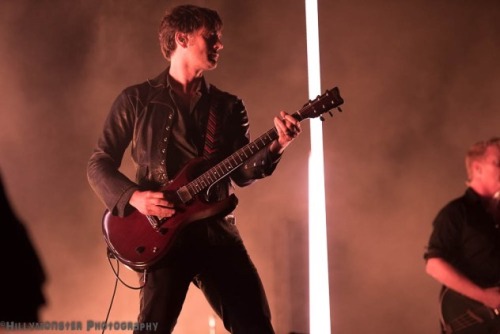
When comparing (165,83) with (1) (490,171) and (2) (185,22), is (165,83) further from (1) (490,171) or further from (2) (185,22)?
(1) (490,171)

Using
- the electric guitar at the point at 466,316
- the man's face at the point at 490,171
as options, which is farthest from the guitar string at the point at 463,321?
the man's face at the point at 490,171

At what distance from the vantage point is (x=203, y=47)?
3.04 m

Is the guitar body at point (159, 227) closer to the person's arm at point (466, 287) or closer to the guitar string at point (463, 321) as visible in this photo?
the person's arm at point (466, 287)

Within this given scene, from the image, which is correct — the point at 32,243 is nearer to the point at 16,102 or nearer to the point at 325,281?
the point at 16,102

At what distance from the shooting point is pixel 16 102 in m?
3.60

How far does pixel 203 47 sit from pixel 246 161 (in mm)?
676

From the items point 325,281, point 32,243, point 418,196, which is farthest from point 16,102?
point 418,196

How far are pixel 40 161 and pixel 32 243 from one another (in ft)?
1.63

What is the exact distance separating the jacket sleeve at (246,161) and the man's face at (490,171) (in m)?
0.96

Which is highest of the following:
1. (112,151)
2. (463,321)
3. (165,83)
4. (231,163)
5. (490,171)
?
(165,83)

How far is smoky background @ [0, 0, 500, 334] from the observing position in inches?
131

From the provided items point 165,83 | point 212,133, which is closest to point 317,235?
point 212,133

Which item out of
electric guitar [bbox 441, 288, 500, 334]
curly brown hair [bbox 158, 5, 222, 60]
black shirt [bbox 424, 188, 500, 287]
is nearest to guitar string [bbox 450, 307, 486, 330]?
electric guitar [bbox 441, 288, 500, 334]

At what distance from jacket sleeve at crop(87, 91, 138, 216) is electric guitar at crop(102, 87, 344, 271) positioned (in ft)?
→ 0.72
